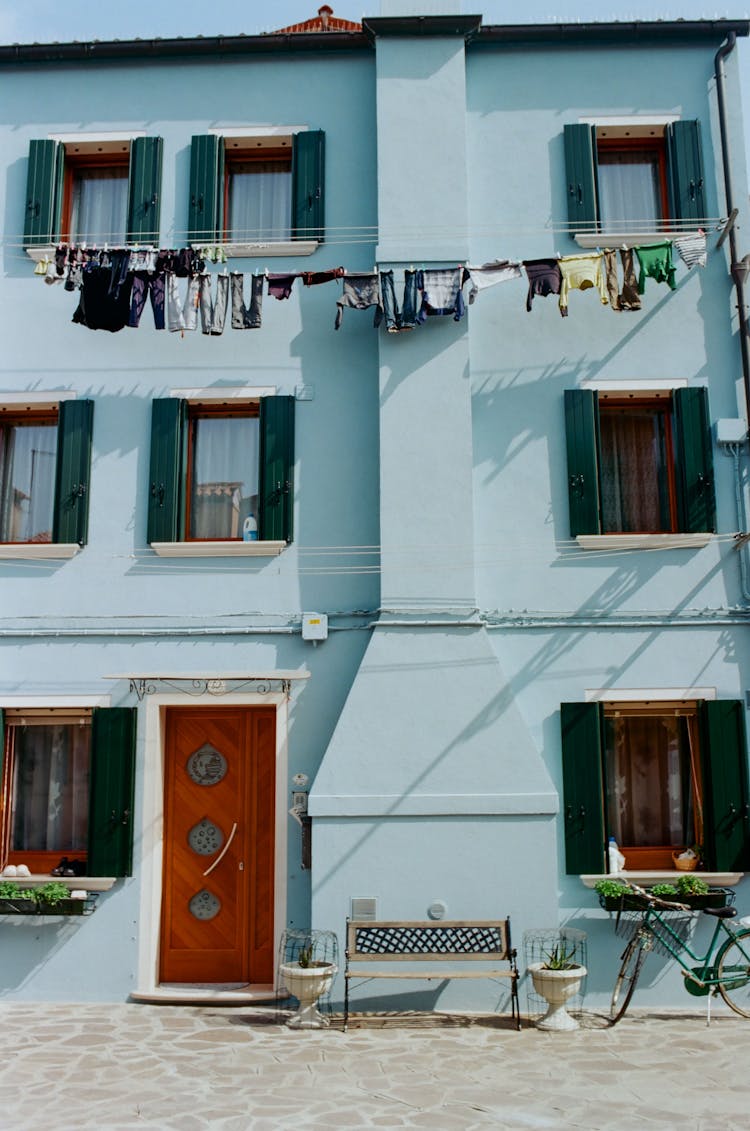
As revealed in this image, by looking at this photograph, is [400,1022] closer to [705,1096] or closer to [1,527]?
[705,1096]

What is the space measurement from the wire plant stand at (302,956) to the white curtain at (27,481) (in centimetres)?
429

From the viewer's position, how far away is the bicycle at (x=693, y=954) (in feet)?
28.1

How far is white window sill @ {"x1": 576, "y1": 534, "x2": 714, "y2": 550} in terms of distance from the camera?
986 cm

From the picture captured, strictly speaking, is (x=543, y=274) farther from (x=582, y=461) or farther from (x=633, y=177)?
(x=633, y=177)

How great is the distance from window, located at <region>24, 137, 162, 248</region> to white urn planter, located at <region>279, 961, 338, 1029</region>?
267 inches

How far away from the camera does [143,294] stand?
9.91 metres

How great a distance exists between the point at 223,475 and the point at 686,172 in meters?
5.23

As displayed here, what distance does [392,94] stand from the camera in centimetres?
1053

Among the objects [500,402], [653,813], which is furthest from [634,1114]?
[500,402]

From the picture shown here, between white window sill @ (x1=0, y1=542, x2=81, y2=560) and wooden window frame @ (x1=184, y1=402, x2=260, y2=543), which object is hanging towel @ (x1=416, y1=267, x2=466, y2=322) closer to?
wooden window frame @ (x1=184, y1=402, x2=260, y2=543)

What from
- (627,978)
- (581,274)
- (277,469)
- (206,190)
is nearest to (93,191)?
(206,190)

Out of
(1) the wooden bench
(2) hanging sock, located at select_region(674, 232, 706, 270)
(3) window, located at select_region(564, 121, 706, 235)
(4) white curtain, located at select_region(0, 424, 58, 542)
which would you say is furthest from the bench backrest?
(3) window, located at select_region(564, 121, 706, 235)

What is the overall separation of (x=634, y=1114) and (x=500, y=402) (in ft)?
19.8

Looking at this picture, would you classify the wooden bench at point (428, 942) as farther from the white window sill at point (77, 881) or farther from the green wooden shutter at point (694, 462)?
the green wooden shutter at point (694, 462)
